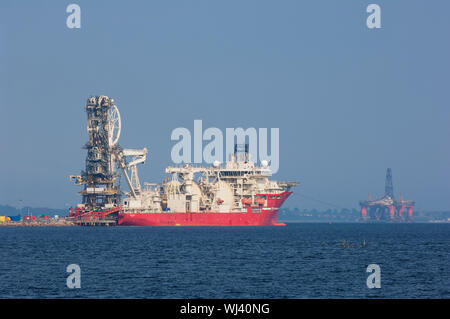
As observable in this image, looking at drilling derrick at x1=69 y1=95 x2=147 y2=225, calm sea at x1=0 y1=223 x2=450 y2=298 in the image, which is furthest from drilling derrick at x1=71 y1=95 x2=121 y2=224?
calm sea at x1=0 y1=223 x2=450 y2=298

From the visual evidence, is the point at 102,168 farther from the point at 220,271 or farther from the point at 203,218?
the point at 220,271

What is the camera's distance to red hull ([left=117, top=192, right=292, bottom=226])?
132 meters

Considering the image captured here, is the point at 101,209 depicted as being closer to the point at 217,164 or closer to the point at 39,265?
the point at 217,164

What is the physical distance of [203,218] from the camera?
134m

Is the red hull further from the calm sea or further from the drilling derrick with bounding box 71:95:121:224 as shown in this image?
the calm sea

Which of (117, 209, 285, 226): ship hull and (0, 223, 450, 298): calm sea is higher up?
(117, 209, 285, 226): ship hull

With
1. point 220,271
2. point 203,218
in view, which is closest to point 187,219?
point 203,218

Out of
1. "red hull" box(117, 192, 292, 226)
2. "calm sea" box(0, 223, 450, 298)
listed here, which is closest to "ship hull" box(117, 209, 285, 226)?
"red hull" box(117, 192, 292, 226)

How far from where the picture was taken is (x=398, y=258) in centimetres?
6309

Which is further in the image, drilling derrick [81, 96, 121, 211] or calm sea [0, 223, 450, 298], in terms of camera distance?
drilling derrick [81, 96, 121, 211]
